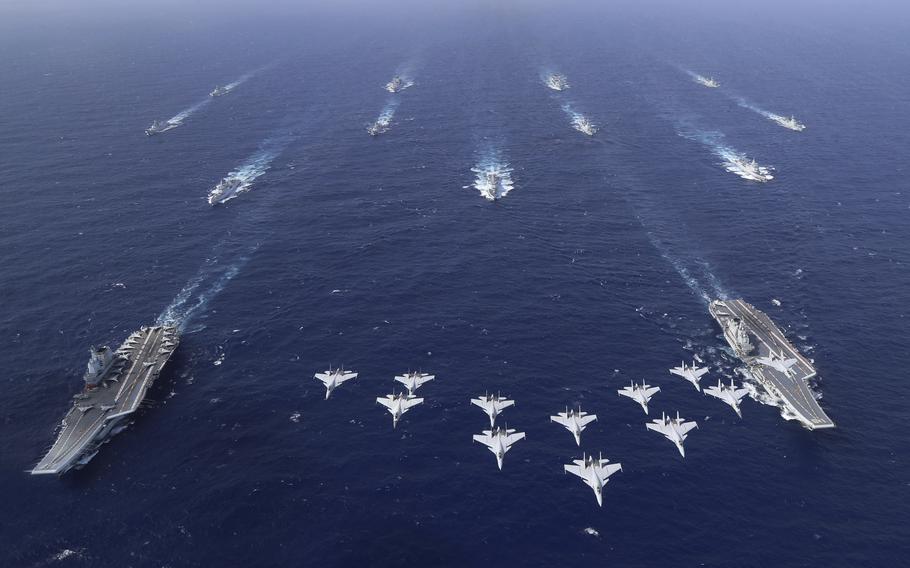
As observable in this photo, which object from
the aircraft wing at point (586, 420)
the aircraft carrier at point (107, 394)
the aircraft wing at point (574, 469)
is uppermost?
the aircraft carrier at point (107, 394)

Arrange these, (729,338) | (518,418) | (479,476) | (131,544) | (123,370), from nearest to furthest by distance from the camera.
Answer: (131,544), (479,476), (518,418), (123,370), (729,338)

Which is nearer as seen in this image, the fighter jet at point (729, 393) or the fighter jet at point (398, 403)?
the fighter jet at point (398, 403)

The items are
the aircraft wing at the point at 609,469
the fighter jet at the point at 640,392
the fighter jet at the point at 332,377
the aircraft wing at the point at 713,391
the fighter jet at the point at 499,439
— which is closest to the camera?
the aircraft wing at the point at 609,469

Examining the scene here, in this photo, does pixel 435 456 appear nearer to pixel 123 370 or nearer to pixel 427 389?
pixel 427 389

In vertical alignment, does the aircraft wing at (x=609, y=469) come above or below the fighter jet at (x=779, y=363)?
below

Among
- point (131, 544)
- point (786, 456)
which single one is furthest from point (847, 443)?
point (131, 544)

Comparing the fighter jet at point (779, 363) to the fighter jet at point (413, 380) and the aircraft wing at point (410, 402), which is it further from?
the aircraft wing at point (410, 402)

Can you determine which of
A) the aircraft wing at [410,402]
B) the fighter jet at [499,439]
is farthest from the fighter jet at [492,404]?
the aircraft wing at [410,402]
